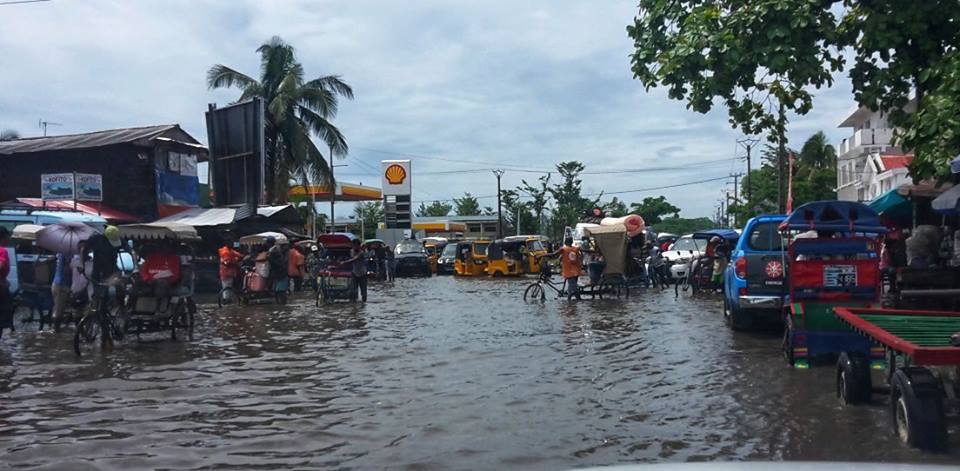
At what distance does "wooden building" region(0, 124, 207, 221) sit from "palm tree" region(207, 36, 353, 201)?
396 centimetres

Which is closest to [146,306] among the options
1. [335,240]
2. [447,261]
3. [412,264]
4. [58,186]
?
[335,240]

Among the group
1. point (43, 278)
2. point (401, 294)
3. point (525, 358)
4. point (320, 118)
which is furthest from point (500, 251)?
point (525, 358)

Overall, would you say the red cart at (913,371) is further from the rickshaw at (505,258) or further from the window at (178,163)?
the rickshaw at (505,258)

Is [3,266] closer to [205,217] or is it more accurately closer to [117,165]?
[205,217]

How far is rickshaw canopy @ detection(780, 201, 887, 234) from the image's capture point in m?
10.0

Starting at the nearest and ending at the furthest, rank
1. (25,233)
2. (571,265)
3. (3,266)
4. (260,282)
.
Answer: (3,266)
(25,233)
(571,265)
(260,282)

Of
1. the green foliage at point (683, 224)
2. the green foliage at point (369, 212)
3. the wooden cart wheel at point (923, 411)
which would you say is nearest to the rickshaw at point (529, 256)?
the wooden cart wheel at point (923, 411)

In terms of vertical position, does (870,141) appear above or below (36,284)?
above

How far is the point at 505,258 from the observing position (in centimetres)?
3888

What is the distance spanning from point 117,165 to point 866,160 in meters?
40.0

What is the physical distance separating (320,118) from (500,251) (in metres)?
9.88

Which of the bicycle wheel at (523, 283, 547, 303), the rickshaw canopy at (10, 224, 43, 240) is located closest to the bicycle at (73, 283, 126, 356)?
the rickshaw canopy at (10, 224, 43, 240)

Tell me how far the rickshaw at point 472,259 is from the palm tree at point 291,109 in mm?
7796

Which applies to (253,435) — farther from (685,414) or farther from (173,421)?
(685,414)
